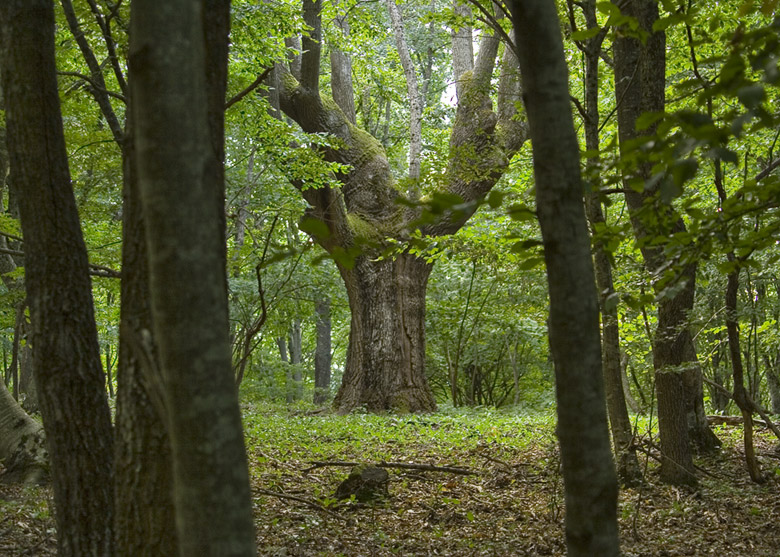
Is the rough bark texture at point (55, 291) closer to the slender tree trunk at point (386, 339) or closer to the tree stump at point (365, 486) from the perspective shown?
the tree stump at point (365, 486)

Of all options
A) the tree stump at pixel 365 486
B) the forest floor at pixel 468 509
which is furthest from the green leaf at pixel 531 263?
the tree stump at pixel 365 486

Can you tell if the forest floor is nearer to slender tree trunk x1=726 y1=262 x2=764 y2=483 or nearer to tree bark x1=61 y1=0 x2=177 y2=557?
slender tree trunk x1=726 y1=262 x2=764 y2=483

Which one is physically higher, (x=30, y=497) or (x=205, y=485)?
(x=205, y=485)

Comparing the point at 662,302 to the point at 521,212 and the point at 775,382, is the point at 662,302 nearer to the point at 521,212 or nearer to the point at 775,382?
the point at 521,212

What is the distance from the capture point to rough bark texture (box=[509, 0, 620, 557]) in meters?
1.61

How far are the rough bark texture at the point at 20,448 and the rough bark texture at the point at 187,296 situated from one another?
5.65 m

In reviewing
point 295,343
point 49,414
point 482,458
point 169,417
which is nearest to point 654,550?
point 482,458

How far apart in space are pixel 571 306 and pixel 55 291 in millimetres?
2505

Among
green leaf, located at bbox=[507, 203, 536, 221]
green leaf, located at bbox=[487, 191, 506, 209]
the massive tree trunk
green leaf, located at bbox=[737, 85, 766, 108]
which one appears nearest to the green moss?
the massive tree trunk

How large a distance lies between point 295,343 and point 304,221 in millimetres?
25137

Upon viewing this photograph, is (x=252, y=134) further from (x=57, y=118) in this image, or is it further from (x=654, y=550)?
(x=654, y=550)

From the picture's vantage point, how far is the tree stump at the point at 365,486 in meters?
5.64

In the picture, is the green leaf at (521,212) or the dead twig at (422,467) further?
the dead twig at (422,467)

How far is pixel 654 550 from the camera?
170 inches
